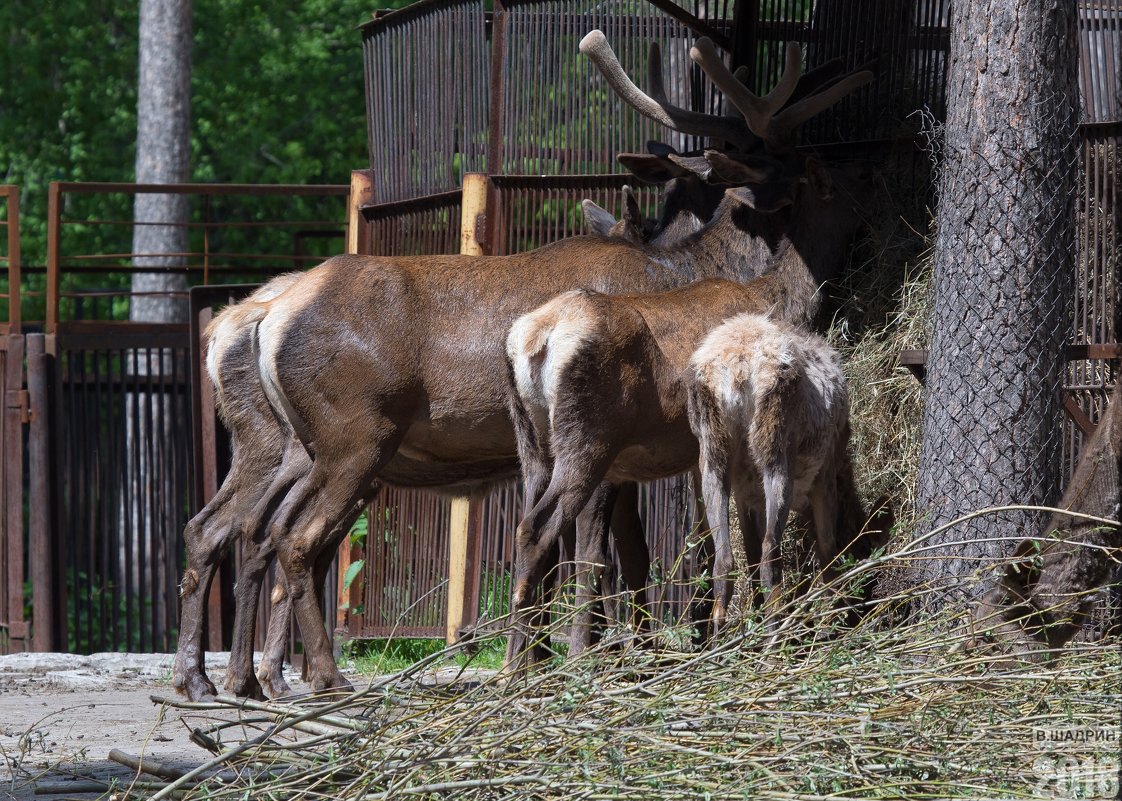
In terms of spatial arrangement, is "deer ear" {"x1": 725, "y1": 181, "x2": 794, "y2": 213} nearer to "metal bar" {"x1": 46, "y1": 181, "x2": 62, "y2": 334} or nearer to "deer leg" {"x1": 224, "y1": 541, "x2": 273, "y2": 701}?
"deer leg" {"x1": 224, "y1": 541, "x2": 273, "y2": 701}

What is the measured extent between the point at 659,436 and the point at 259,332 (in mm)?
2002

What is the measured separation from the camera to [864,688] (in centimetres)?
428

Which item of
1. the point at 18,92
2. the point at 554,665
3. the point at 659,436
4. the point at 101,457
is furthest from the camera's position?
the point at 18,92

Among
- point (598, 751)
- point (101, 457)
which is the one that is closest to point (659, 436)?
point (598, 751)

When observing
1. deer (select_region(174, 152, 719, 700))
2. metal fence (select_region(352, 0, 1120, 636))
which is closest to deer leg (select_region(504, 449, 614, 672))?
deer (select_region(174, 152, 719, 700))

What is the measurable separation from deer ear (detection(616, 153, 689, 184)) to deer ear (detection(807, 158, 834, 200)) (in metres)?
0.76

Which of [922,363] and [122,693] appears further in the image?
[122,693]

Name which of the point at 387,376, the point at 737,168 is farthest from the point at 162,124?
the point at 387,376

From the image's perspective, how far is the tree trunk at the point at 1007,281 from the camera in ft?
18.7

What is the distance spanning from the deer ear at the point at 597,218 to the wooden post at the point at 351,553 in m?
1.78

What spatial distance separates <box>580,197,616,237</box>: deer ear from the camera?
8016 mm

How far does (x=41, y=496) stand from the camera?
987 centimetres

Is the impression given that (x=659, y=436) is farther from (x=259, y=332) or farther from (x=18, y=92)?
(x=18, y=92)

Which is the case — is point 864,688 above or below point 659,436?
below
